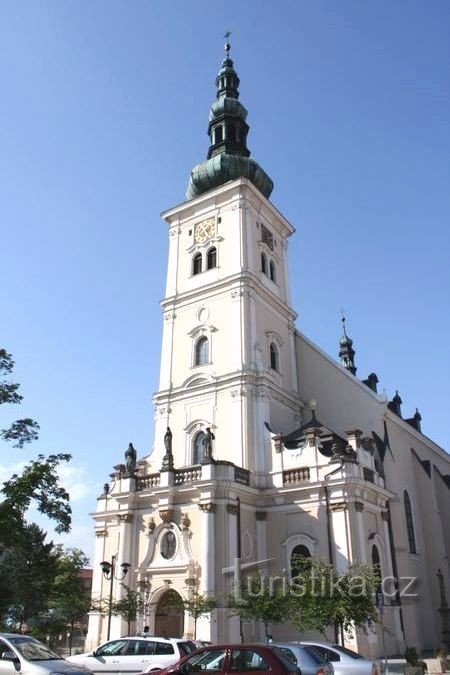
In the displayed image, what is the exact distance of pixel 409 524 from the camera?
101 ft

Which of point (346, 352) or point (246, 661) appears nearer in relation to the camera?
point (246, 661)

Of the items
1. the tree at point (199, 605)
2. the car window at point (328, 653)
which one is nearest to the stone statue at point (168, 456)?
the tree at point (199, 605)

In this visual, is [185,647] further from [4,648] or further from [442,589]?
[442,589]

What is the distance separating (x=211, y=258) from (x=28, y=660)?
2639 centimetres

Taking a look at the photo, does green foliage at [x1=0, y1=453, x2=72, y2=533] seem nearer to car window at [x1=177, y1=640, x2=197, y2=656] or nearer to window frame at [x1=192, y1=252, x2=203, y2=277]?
car window at [x1=177, y1=640, x2=197, y2=656]

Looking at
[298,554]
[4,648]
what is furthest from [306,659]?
[298,554]

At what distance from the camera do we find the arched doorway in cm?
2478

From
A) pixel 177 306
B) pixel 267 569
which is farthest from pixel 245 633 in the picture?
pixel 177 306

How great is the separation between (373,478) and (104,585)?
12.8m

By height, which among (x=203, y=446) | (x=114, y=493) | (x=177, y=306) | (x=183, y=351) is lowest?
(x=114, y=493)

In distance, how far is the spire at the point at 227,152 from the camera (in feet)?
119

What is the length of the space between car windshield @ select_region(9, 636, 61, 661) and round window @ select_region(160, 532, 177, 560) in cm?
1473

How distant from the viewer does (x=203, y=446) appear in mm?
29375

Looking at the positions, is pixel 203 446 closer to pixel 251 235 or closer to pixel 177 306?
pixel 177 306
